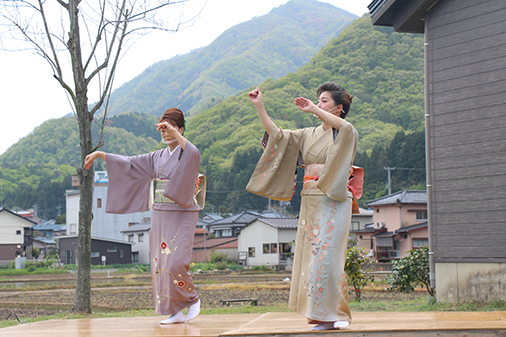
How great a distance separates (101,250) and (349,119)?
36.0 metres

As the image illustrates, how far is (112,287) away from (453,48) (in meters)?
19.0

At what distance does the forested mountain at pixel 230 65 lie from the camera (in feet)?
484

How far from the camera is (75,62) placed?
808 cm

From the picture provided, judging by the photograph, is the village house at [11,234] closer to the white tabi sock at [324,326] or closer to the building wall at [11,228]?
the building wall at [11,228]

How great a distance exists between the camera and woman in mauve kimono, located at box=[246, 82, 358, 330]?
3.41m

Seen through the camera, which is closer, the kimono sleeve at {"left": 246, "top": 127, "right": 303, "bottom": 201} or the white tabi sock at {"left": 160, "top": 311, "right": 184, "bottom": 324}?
the kimono sleeve at {"left": 246, "top": 127, "right": 303, "bottom": 201}

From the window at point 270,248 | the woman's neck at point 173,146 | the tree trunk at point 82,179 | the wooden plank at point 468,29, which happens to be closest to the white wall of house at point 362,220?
the window at point 270,248

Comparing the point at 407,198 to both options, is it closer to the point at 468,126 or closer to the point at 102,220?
the point at 468,126

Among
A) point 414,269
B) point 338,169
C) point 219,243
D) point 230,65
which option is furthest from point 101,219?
point 230,65

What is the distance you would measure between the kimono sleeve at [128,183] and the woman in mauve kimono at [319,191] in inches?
55.7

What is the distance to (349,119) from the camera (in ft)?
202

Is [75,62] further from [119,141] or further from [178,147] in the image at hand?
[119,141]

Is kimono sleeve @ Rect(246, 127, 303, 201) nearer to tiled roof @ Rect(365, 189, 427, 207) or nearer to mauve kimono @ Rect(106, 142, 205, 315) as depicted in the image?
mauve kimono @ Rect(106, 142, 205, 315)

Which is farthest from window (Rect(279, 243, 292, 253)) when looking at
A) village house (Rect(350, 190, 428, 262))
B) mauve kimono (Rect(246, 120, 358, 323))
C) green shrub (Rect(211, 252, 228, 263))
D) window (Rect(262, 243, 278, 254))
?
mauve kimono (Rect(246, 120, 358, 323))
